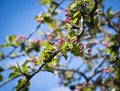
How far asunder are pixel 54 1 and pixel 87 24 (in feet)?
5.58

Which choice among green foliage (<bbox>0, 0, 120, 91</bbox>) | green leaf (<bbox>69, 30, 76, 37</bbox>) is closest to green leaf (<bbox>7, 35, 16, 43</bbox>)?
green foliage (<bbox>0, 0, 120, 91</bbox>)

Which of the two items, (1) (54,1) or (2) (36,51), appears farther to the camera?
(2) (36,51)

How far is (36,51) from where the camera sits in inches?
223

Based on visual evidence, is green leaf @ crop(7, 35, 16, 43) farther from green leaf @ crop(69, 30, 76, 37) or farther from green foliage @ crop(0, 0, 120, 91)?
green leaf @ crop(69, 30, 76, 37)

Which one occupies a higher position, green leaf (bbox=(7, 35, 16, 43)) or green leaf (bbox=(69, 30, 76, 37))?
green leaf (bbox=(7, 35, 16, 43))

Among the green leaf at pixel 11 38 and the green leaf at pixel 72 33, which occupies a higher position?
the green leaf at pixel 11 38

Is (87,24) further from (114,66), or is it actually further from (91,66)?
(91,66)

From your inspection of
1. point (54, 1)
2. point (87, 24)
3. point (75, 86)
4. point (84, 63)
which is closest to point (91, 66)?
point (84, 63)

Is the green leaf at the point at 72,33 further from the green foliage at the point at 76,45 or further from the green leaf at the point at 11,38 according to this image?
the green leaf at the point at 11,38

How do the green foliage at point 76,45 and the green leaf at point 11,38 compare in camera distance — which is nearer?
the green foliage at point 76,45

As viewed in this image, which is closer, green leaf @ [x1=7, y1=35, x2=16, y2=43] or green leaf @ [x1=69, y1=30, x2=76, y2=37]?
green leaf @ [x1=69, y1=30, x2=76, y2=37]

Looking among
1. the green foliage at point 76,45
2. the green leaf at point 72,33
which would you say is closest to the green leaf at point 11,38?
the green foliage at point 76,45

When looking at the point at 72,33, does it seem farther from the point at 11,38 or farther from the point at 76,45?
the point at 11,38

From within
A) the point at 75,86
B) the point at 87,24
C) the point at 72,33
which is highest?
the point at 75,86
